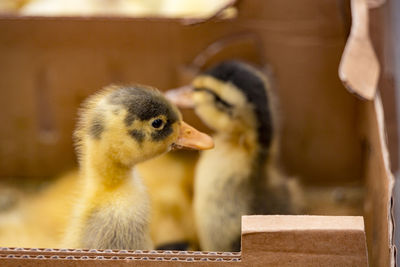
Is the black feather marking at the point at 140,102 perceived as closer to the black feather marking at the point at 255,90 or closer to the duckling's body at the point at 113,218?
the duckling's body at the point at 113,218

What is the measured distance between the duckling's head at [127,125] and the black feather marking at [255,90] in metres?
0.24

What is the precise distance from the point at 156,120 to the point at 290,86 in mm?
579

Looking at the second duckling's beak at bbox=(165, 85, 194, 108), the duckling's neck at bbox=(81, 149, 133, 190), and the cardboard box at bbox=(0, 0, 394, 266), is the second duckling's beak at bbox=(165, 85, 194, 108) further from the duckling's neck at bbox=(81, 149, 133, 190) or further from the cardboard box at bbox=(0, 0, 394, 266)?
the duckling's neck at bbox=(81, 149, 133, 190)

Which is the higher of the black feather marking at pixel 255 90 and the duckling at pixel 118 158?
the black feather marking at pixel 255 90

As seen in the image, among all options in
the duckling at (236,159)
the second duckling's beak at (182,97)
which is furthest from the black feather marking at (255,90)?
the second duckling's beak at (182,97)

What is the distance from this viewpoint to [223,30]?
1437 mm

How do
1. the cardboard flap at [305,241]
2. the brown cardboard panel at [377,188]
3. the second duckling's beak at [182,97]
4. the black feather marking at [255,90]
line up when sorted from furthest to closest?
the second duckling's beak at [182,97], the black feather marking at [255,90], the brown cardboard panel at [377,188], the cardboard flap at [305,241]

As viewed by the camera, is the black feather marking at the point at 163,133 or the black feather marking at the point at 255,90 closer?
the black feather marking at the point at 163,133

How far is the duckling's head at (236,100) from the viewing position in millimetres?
1230

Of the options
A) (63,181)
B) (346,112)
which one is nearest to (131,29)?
(63,181)

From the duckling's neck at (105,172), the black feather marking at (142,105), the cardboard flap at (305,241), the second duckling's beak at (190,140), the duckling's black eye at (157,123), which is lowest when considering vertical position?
the cardboard flap at (305,241)

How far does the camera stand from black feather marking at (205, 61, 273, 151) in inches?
48.3

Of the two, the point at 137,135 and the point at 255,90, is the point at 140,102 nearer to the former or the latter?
the point at 137,135

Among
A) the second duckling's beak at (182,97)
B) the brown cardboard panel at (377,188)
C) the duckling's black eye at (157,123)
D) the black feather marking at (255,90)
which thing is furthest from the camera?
the second duckling's beak at (182,97)
